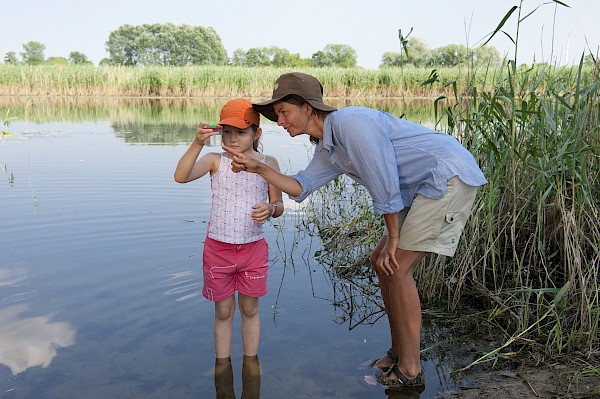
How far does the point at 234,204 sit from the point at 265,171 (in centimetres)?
24

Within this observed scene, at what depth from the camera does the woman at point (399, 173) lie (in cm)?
247

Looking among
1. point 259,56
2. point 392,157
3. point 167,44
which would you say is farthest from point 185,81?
point 167,44

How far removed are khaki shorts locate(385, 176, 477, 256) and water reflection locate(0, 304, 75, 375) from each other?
189cm

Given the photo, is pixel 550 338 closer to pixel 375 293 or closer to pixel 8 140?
pixel 375 293

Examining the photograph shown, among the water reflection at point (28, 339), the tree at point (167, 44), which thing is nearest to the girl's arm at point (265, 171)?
the water reflection at point (28, 339)

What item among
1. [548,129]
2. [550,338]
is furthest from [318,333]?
[548,129]


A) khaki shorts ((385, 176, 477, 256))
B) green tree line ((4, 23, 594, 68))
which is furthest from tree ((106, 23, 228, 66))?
khaki shorts ((385, 176, 477, 256))

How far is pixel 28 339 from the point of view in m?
3.27

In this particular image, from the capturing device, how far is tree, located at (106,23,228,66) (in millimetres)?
86375

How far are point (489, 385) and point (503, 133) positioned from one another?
1.65m

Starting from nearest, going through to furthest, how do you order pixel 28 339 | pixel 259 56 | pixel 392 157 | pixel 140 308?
pixel 392 157 → pixel 28 339 → pixel 140 308 → pixel 259 56

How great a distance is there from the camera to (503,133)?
3744 mm

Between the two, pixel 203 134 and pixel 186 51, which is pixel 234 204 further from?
pixel 186 51

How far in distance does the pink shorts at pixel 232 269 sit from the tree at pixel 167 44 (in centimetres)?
8543
